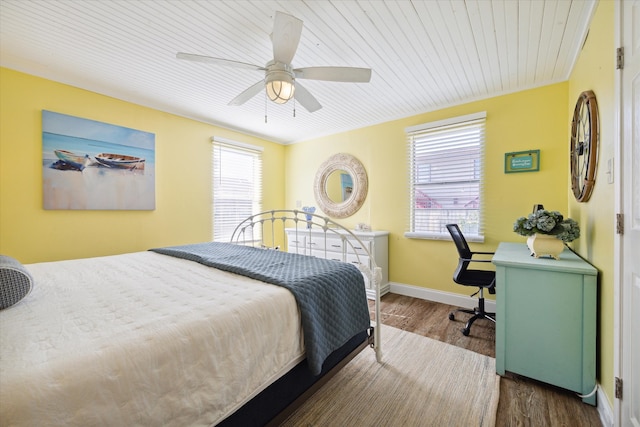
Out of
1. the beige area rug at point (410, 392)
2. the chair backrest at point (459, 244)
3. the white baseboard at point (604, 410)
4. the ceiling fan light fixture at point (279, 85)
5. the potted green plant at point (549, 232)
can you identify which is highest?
the ceiling fan light fixture at point (279, 85)

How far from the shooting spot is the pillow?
3.79 feet

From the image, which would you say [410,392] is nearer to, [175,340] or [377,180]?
[175,340]

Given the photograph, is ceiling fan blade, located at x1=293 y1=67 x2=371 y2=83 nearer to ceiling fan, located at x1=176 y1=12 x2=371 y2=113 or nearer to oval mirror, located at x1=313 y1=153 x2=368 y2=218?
ceiling fan, located at x1=176 y1=12 x2=371 y2=113

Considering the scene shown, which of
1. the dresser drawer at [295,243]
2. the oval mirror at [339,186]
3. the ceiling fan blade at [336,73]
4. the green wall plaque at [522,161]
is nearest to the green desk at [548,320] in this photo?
the green wall plaque at [522,161]

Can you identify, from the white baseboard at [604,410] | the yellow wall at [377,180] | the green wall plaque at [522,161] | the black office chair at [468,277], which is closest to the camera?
the white baseboard at [604,410]

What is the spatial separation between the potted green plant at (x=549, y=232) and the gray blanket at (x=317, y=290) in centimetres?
129

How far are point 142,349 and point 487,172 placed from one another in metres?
3.44

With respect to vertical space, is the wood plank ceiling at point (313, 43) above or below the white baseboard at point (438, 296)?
above

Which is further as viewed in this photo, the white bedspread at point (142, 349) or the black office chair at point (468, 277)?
the black office chair at point (468, 277)

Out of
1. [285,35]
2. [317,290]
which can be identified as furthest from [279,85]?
[317,290]

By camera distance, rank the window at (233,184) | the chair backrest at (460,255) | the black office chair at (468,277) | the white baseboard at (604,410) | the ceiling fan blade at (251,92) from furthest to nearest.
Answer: the window at (233,184) < the chair backrest at (460,255) < the black office chair at (468,277) < the ceiling fan blade at (251,92) < the white baseboard at (604,410)

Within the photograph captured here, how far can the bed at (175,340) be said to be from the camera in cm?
76

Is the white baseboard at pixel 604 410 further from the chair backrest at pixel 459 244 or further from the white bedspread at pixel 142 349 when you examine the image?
the white bedspread at pixel 142 349

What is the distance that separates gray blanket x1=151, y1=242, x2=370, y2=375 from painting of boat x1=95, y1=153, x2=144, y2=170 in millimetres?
1661
